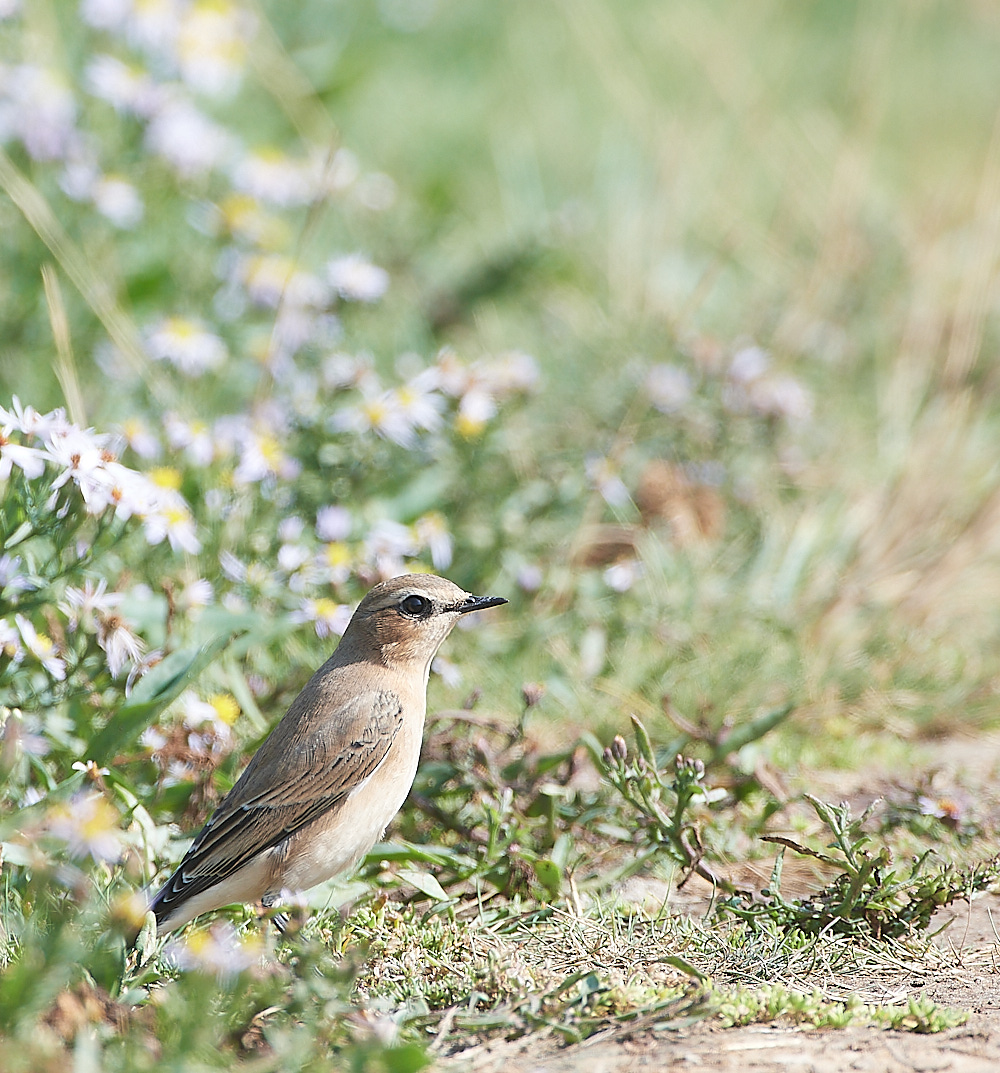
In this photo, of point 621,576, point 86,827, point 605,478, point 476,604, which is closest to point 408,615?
point 476,604

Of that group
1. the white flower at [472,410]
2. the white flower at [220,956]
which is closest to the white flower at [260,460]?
the white flower at [472,410]

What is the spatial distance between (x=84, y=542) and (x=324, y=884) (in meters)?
1.33

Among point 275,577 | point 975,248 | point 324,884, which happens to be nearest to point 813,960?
point 324,884

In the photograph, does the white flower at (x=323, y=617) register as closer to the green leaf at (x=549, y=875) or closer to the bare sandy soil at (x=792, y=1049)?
the green leaf at (x=549, y=875)

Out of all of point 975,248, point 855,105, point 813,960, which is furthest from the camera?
point 855,105

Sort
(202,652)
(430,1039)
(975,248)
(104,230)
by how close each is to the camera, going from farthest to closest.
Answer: (975,248)
(104,230)
(202,652)
(430,1039)

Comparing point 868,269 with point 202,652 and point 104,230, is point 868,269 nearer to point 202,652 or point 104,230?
point 104,230

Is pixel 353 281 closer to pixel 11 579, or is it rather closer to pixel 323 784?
pixel 11 579

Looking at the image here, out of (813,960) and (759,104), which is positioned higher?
(759,104)

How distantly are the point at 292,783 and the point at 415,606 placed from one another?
623mm

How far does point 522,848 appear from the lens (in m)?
3.74

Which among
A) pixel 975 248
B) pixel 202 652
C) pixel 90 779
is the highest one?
pixel 975 248

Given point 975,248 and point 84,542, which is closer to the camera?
point 84,542

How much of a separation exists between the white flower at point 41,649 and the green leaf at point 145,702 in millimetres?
201
